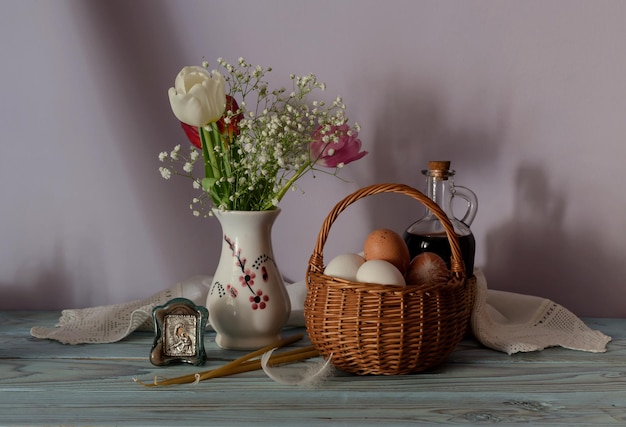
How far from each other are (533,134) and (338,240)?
0.44 meters

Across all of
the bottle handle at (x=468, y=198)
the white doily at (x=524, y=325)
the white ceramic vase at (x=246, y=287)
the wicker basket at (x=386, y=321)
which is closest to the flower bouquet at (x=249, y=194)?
the white ceramic vase at (x=246, y=287)

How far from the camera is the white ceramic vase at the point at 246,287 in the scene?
1074 mm

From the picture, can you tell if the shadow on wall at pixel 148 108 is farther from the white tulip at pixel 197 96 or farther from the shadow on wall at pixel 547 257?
the shadow on wall at pixel 547 257

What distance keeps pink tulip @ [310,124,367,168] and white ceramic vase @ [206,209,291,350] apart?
0.39 ft

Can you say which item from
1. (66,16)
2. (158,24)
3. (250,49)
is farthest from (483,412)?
(66,16)

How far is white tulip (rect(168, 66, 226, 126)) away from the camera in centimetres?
99

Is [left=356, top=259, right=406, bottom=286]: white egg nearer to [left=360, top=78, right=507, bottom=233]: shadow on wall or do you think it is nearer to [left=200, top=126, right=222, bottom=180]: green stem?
[left=200, top=126, right=222, bottom=180]: green stem

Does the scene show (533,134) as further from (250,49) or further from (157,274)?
(157,274)

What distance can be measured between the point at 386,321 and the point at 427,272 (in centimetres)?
10

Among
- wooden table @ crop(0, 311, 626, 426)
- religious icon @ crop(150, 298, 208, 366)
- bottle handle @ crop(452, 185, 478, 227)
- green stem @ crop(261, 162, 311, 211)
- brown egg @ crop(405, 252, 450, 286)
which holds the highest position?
green stem @ crop(261, 162, 311, 211)

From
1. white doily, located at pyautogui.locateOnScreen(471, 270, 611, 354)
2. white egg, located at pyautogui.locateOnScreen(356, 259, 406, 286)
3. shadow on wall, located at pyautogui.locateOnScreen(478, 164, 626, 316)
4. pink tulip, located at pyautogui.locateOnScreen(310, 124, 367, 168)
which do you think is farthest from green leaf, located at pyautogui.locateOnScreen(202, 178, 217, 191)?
shadow on wall, located at pyautogui.locateOnScreen(478, 164, 626, 316)

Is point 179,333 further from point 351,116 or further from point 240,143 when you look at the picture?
point 351,116

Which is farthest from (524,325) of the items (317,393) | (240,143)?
(240,143)

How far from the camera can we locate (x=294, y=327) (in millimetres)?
1240
